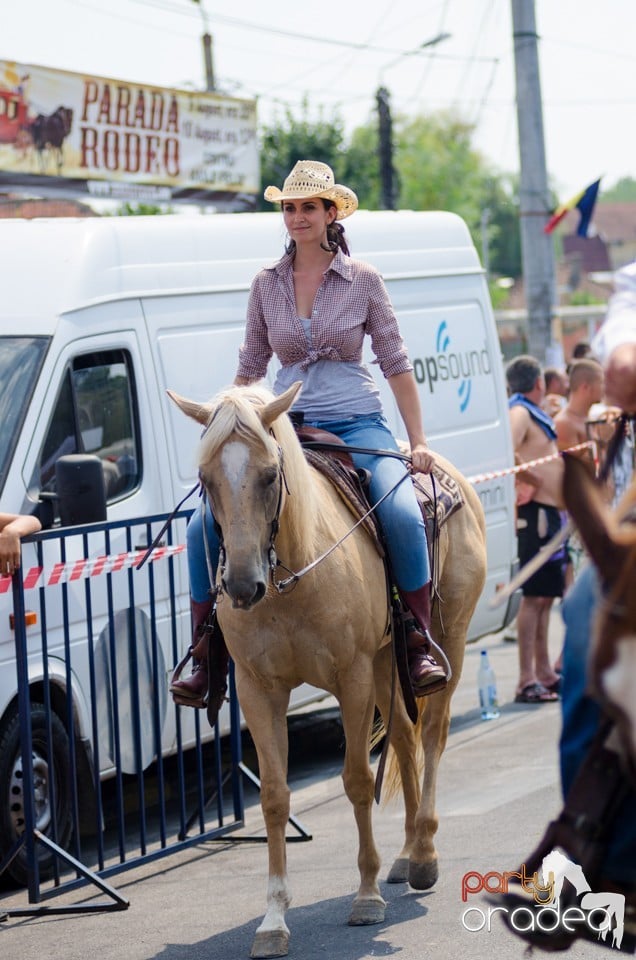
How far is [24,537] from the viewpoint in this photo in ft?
19.7

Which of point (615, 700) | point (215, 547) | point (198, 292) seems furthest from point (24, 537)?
point (615, 700)

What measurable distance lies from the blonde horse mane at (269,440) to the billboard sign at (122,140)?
13.0 metres

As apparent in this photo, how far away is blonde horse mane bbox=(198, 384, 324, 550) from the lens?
506cm

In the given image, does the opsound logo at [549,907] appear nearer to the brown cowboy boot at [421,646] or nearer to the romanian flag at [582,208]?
the brown cowboy boot at [421,646]

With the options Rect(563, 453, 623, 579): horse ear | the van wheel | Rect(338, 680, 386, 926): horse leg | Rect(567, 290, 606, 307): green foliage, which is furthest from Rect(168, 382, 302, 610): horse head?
Rect(567, 290, 606, 307): green foliage

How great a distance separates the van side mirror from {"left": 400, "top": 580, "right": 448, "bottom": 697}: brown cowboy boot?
4.69ft

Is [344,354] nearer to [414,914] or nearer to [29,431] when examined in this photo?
[29,431]

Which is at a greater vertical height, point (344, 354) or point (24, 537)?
point (344, 354)

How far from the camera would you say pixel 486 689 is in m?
9.94

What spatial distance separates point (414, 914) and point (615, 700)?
341 centimetres

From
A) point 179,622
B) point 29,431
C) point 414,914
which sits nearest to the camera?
point 414,914

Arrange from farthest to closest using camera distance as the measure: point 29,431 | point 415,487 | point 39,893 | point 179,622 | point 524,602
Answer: point 524,602 < point 179,622 < point 29,431 < point 415,487 < point 39,893

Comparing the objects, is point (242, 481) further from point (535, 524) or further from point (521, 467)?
point (535, 524)

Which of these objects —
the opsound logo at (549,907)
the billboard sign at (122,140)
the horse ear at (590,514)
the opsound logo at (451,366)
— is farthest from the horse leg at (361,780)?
the billboard sign at (122,140)
